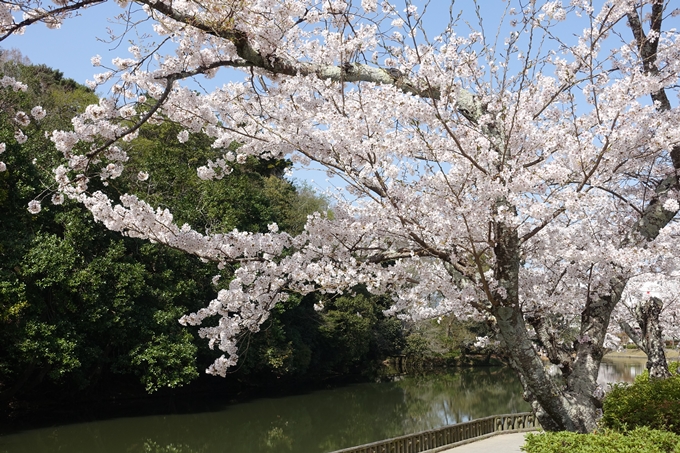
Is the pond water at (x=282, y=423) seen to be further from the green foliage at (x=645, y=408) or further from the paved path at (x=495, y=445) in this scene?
the green foliage at (x=645, y=408)

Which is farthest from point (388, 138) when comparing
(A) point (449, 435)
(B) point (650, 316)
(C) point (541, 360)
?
(A) point (449, 435)

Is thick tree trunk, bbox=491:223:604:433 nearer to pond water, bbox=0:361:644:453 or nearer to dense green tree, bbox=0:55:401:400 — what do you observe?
dense green tree, bbox=0:55:401:400

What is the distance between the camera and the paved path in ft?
30.1

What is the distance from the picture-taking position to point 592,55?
377cm

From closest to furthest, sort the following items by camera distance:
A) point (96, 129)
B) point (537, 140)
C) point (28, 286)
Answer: point (96, 129) → point (537, 140) → point (28, 286)

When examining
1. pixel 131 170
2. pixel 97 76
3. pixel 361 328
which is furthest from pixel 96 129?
pixel 361 328

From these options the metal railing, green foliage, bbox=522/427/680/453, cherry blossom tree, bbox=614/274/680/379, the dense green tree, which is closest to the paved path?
the metal railing

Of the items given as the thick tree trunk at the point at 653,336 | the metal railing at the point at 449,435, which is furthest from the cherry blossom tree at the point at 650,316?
the metal railing at the point at 449,435

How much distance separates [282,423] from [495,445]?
807cm

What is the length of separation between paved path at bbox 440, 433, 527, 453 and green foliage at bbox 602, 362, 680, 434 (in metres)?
4.49

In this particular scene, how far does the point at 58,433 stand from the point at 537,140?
1335cm

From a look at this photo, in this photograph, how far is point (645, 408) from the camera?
4.57 meters

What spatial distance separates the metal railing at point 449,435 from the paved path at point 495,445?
0.59 feet

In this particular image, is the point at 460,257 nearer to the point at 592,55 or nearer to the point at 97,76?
the point at 592,55
